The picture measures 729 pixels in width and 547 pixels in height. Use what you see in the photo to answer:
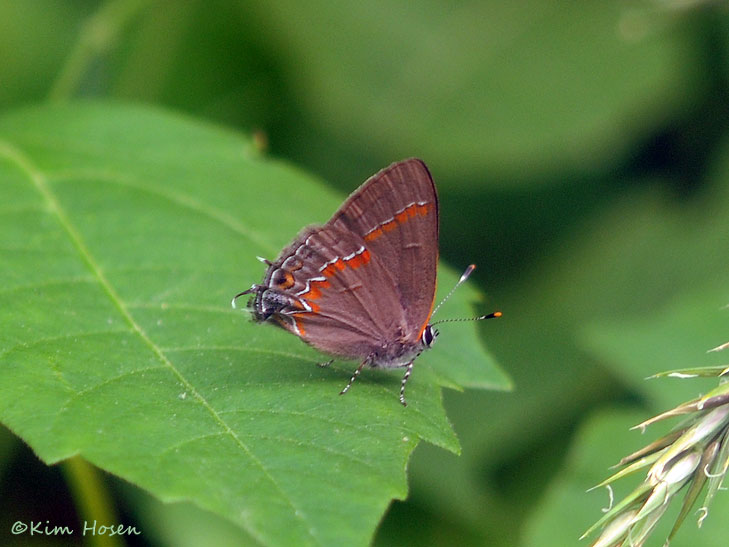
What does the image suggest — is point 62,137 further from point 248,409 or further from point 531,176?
point 531,176

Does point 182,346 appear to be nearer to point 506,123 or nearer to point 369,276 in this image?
point 369,276

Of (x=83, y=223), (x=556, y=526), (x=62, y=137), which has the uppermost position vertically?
(x=62, y=137)

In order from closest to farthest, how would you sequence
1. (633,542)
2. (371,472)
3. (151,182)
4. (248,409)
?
(633,542)
(371,472)
(248,409)
(151,182)

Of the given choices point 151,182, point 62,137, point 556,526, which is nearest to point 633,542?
point 556,526

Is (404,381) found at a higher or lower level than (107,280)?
lower

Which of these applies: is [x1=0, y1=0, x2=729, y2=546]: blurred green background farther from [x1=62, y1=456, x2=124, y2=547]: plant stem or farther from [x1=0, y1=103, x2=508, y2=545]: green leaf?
→ [x1=62, y1=456, x2=124, y2=547]: plant stem

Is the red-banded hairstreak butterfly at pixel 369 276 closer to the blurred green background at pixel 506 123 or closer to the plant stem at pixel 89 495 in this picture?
the plant stem at pixel 89 495

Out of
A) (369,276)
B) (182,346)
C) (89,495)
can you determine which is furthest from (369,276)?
(89,495)
